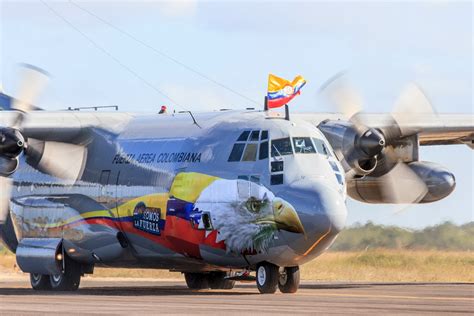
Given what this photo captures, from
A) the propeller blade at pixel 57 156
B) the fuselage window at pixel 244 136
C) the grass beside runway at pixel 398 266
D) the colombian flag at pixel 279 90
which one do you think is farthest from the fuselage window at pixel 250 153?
the grass beside runway at pixel 398 266

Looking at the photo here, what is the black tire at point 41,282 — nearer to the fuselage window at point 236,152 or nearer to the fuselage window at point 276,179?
the fuselage window at point 236,152

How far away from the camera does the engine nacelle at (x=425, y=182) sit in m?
31.7

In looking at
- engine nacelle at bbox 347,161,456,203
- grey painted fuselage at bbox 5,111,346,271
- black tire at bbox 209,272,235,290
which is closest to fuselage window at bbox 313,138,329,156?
grey painted fuselage at bbox 5,111,346,271

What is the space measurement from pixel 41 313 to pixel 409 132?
14.7 meters

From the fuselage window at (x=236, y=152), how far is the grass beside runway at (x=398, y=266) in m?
12.5

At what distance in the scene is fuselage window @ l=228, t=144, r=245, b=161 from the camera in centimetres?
2614

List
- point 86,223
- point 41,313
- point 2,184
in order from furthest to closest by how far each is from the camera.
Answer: point 2,184 < point 86,223 < point 41,313

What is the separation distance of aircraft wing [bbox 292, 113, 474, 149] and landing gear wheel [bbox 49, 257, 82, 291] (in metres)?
6.65

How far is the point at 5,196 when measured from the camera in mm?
31812

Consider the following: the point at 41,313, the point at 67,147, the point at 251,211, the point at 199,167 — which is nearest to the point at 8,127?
the point at 67,147

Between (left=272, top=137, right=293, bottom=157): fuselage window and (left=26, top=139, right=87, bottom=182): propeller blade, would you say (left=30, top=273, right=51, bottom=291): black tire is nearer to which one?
(left=26, top=139, right=87, bottom=182): propeller blade

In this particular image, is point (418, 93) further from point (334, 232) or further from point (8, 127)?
point (8, 127)

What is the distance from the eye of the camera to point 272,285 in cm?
2548

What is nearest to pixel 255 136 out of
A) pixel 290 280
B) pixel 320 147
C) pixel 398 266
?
pixel 320 147
